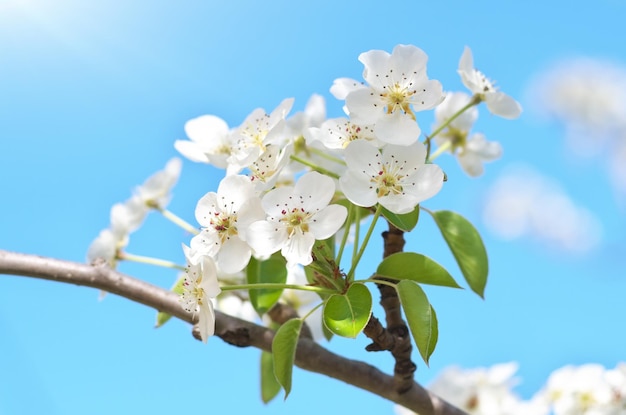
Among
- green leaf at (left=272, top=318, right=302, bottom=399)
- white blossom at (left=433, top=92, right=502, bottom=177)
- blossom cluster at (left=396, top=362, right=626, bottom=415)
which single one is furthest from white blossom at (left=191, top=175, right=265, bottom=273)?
blossom cluster at (left=396, top=362, right=626, bottom=415)

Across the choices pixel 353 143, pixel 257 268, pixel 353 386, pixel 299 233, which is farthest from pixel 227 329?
pixel 353 143

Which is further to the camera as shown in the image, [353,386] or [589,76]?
[589,76]

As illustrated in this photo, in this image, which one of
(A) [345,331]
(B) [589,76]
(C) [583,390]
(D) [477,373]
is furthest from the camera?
(B) [589,76]

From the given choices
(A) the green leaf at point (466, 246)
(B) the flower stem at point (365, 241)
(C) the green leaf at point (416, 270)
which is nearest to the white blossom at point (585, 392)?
(A) the green leaf at point (466, 246)

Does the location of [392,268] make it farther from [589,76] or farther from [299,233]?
[589,76]

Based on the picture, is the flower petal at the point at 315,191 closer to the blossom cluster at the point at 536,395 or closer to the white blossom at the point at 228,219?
the white blossom at the point at 228,219

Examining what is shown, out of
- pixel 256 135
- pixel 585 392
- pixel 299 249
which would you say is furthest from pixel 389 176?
pixel 585 392
